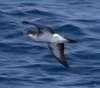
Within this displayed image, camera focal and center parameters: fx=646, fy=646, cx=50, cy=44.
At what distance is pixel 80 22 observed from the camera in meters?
19.4

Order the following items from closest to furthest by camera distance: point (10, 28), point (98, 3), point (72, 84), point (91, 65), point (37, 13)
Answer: point (72, 84)
point (91, 65)
point (10, 28)
point (37, 13)
point (98, 3)

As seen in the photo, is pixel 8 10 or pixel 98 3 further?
pixel 98 3

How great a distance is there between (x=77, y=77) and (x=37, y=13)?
455cm

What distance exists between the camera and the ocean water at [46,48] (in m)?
15.8

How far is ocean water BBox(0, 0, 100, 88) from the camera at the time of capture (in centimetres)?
1577

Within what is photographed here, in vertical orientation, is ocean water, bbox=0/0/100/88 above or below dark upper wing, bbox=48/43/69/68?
below

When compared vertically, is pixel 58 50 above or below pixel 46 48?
above

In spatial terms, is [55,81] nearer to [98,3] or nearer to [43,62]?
[43,62]

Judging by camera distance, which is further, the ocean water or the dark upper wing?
the ocean water

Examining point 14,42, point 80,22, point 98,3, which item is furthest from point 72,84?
point 98,3

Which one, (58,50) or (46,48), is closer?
(58,50)

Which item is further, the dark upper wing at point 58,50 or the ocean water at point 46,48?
the ocean water at point 46,48

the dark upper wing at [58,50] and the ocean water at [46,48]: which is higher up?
the dark upper wing at [58,50]

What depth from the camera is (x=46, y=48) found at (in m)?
17.5
